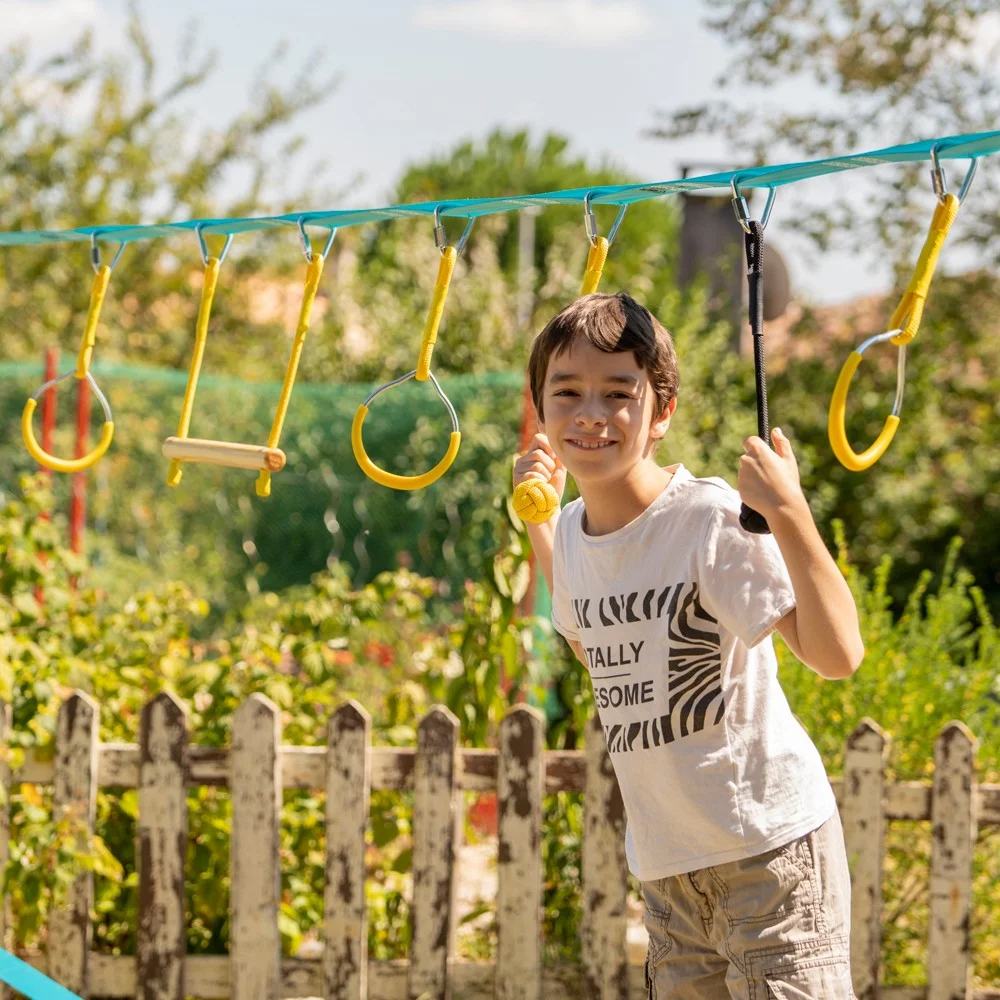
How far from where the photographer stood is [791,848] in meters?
1.89

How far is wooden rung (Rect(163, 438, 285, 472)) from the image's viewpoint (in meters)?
2.11

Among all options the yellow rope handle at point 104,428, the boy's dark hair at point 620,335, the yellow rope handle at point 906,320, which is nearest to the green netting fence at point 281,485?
the yellow rope handle at point 104,428

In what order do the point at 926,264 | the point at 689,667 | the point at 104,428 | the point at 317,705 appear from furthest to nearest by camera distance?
the point at 317,705 → the point at 104,428 → the point at 689,667 → the point at 926,264

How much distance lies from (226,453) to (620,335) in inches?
28.2

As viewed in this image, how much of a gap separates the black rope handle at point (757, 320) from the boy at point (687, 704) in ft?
0.38

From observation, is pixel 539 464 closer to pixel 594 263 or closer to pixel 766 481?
pixel 594 263

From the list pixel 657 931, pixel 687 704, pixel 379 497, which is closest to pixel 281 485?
pixel 379 497

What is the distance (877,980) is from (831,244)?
261 inches

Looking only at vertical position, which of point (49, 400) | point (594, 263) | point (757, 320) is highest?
point (49, 400)

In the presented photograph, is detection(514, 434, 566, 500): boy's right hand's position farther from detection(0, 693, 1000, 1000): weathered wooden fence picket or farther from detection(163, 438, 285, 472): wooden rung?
detection(0, 693, 1000, 1000): weathered wooden fence picket

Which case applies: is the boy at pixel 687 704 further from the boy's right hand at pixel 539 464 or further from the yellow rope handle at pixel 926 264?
the yellow rope handle at pixel 926 264

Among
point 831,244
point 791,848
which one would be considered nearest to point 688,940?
point 791,848

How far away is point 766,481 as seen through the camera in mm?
1611

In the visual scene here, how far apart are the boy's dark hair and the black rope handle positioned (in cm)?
18
